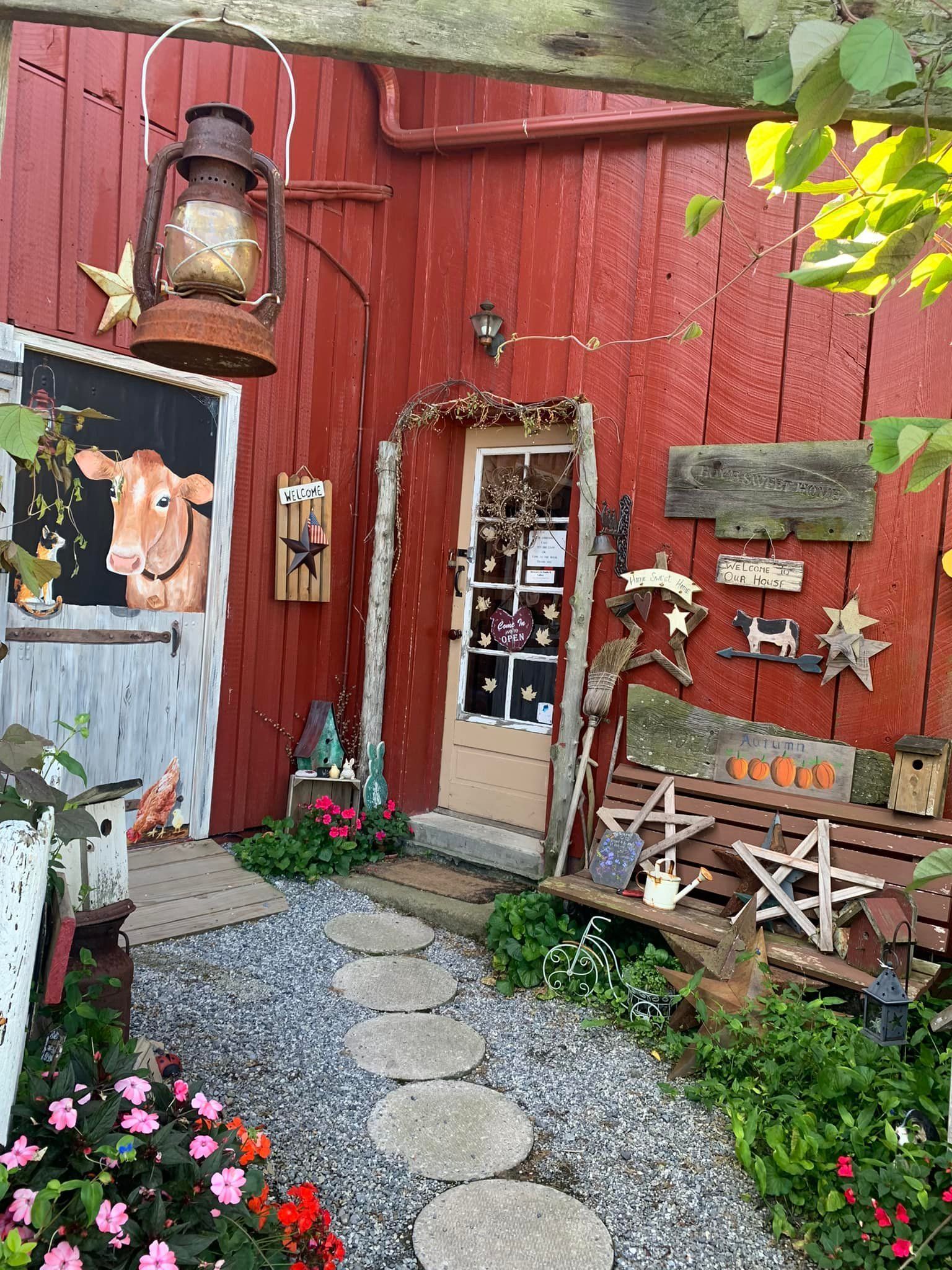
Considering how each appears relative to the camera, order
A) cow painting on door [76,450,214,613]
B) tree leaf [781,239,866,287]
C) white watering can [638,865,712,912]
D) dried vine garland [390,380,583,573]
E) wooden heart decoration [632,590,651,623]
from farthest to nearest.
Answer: dried vine garland [390,380,583,573] < wooden heart decoration [632,590,651,623] < cow painting on door [76,450,214,613] < white watering can [638,865,712,912] < tree leaf [781,239,866,287]

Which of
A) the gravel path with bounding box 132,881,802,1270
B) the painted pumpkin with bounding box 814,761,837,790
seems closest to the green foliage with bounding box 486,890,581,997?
the gravel path with bounding box 132,881,802,1270

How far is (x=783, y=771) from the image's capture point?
3.87 metres

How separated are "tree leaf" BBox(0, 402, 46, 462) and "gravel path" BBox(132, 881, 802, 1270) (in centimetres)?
192

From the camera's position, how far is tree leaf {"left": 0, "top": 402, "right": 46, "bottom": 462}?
1.49 m

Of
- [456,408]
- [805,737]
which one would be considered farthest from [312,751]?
[805,737]

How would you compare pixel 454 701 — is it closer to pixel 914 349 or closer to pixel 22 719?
pixel 22 719

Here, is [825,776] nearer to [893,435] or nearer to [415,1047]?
[415,1047]

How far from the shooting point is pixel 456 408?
5.10 meters

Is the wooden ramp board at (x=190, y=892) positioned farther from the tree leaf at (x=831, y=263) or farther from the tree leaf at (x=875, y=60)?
the tree leaf at (x=875, y=60)

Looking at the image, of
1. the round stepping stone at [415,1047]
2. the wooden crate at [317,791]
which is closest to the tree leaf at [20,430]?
the round stepping stone at [415,1047]

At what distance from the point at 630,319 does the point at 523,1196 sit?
3.83 m

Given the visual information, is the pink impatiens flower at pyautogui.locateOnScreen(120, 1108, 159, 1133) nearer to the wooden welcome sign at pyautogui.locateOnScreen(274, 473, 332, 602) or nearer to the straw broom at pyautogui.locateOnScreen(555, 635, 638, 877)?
the straw broom at pyautogui.locateOnScreen(555, 635, 638, 877)

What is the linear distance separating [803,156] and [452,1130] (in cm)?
261

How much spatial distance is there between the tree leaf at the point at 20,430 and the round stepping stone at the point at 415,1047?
7.59ft
